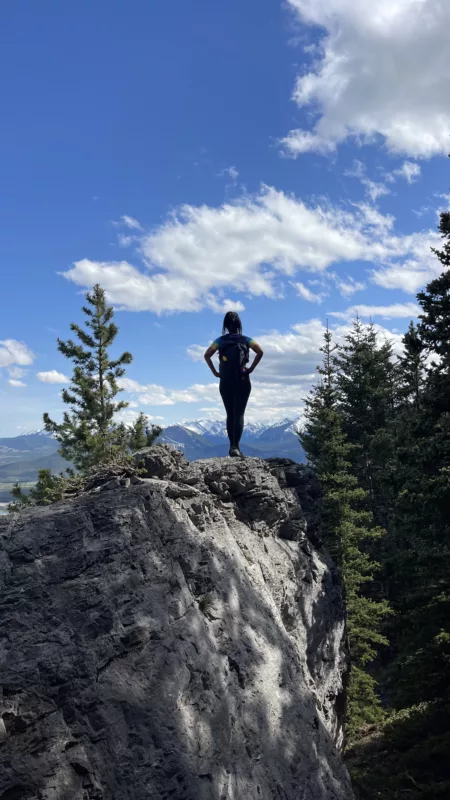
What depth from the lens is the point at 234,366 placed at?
1047 centimetres

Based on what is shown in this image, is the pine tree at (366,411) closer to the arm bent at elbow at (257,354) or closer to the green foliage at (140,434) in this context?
the green foliage at (140,434)

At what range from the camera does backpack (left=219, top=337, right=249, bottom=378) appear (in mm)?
10406

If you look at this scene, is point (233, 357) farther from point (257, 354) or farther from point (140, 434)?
point (140, 434)

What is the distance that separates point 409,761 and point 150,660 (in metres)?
10.8

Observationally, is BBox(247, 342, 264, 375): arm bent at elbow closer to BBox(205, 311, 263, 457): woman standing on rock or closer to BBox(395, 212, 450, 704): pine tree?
BBox(205, 311, 263, 457): woman standing on rock

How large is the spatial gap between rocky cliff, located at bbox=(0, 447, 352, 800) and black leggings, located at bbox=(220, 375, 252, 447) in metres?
2.10

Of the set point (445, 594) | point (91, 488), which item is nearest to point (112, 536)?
point (91, 488)

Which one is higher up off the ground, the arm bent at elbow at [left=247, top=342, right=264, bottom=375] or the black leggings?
the arm bent at elbow at [left=247, top=342, right=264, bottom=375]

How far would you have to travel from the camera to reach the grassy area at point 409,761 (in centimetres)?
1070

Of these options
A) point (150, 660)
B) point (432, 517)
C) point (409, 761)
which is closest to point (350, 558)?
point (432, 517)

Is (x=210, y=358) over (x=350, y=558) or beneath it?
over

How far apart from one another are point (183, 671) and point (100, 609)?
127 centimetres

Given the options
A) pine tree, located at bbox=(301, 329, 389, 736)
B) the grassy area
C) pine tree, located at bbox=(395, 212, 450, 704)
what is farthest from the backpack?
the grassy area

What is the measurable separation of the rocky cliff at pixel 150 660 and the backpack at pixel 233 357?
2.53 metres
